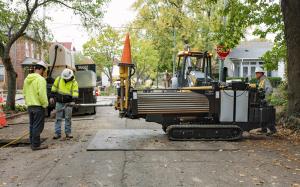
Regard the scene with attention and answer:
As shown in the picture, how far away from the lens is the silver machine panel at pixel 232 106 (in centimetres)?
1085

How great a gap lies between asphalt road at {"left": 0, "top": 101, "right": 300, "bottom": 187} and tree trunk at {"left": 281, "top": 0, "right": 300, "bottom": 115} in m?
2.54

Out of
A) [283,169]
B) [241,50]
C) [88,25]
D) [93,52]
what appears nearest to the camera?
[283,169]

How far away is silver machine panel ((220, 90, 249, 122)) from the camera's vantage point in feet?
35.6

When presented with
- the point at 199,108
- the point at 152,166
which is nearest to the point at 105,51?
the point at 199,108

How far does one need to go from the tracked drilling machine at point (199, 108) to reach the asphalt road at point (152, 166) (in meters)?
0.66

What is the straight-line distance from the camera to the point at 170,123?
1108 cm

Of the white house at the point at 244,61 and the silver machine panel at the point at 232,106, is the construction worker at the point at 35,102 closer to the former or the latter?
the silver machine panel at the point at 232,106

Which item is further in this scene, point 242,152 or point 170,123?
point 170,123

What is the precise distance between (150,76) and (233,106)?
57.9 meters

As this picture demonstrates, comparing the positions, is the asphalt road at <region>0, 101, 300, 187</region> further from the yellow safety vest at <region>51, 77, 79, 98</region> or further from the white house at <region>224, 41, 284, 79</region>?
the white house at <region>224, 41, 284, 79</region>

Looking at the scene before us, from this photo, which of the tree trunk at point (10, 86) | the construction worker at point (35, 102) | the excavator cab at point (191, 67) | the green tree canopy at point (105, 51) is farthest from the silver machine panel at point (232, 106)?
the green tree canopy at point (105, 51)

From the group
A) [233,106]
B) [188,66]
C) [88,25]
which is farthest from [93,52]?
[233,106]

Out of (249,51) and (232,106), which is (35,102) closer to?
(232,106)

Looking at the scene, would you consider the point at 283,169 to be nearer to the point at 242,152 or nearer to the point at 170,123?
the point at 242,152
